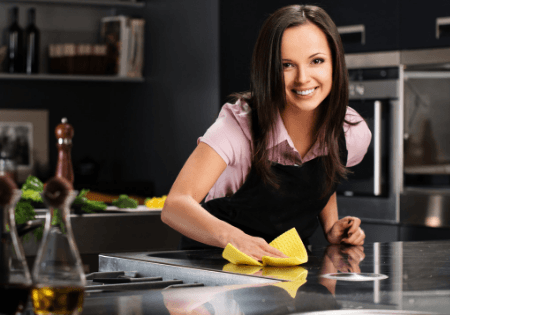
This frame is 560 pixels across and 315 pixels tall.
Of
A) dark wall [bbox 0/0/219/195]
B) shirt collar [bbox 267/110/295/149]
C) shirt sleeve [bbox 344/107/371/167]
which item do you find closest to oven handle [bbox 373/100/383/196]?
dark wall [bbox 0/0/219/195]

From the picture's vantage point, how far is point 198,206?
145cm

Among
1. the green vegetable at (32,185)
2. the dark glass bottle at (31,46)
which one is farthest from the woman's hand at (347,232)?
the dark glass bottle at (31,46)

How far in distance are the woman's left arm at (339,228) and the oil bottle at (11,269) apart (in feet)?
3.41

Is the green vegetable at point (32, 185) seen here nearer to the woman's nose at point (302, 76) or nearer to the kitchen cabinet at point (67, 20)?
the woman's nose at point (302, 76)

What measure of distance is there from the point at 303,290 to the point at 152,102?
142 inches

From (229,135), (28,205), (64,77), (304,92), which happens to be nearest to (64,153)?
(28,205)

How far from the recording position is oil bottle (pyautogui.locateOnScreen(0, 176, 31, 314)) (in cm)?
64

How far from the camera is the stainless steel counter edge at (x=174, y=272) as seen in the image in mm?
1106

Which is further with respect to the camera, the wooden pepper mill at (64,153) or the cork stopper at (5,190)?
the wooden pepper mill at (64,153)

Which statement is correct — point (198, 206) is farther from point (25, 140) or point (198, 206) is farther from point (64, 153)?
point (25, 140)

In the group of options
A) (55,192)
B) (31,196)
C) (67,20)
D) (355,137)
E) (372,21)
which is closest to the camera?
(55,192)

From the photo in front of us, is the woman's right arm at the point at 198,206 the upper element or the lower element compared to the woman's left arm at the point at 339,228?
upper
